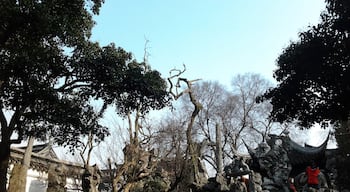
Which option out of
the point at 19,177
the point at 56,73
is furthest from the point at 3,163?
the point at 19,177

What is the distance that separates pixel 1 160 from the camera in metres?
6.70

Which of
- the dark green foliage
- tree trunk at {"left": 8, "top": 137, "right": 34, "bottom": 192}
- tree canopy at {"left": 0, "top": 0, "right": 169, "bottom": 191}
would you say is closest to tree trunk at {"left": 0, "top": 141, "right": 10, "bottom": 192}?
tree canopy at {"left": 0, "top": 0, "right": 169, "bottom": 191}

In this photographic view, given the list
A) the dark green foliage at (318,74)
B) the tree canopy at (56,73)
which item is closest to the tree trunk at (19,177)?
the tree canopy at (56,73)

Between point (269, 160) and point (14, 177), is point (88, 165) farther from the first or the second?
point (269, 160)

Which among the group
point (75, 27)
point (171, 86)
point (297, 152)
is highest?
point (171, 86)

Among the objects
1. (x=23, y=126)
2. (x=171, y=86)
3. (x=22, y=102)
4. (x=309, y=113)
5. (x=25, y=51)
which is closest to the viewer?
(x=25, y=51)

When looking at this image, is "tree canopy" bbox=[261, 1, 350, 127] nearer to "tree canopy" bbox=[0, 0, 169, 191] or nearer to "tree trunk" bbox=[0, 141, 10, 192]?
"tree canopy" bbox=[0, 0, 169, 191]

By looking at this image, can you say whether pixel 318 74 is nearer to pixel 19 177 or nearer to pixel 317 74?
pixel 317 74

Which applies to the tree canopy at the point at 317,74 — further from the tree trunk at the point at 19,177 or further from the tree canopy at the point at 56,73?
the tree trunk at the point at 19,177

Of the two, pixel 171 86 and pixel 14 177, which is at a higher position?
pixel 171 86

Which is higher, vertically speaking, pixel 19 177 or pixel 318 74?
pixel 318 74

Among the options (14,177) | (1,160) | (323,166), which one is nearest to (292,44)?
(323,166)

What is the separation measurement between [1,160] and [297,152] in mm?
10335

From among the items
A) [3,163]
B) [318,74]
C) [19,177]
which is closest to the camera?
[3,163]
